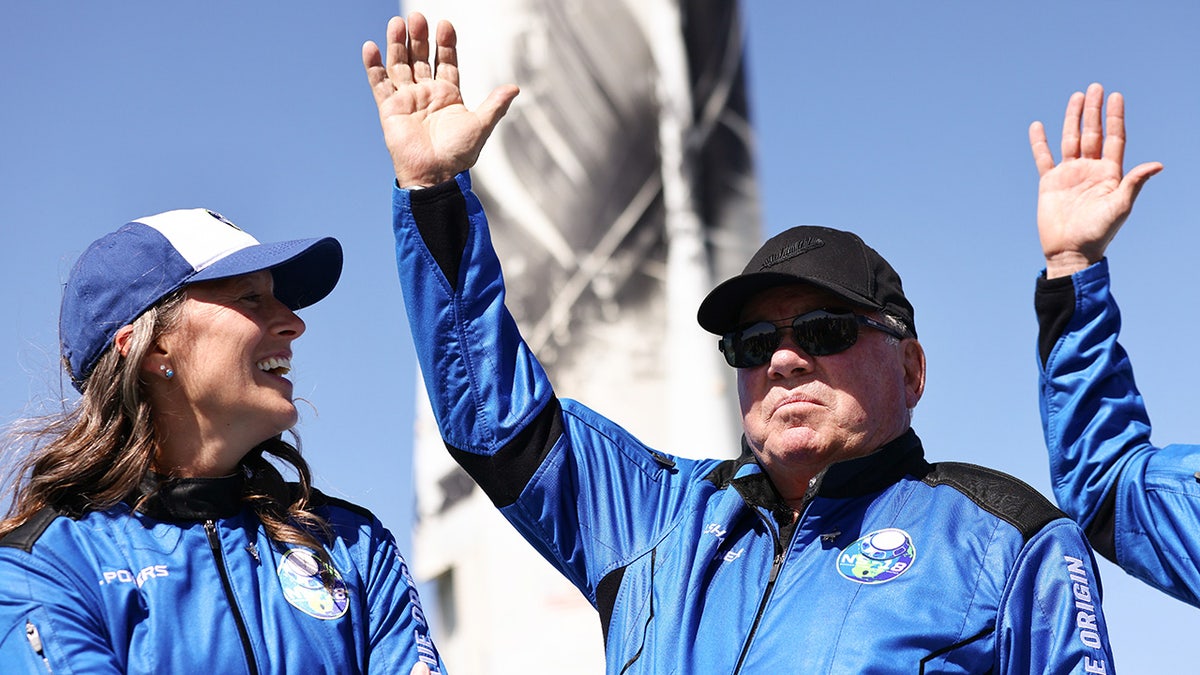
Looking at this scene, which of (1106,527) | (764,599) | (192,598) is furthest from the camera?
(1106,527)

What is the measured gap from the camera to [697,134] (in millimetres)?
12133

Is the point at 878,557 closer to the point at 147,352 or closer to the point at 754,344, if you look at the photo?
the point at 754,344

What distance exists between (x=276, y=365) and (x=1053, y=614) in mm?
2368

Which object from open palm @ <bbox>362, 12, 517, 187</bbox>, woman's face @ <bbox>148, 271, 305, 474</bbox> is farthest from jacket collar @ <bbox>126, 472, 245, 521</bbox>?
open palm @ <bbox>362, 12, 517, 187</bbox>

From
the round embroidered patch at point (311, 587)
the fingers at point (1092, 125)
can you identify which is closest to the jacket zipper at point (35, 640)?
the round embroidered patch at point (311, 587)

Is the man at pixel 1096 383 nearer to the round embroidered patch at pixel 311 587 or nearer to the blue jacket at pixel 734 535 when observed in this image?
the blue jacket at pixel 734 535

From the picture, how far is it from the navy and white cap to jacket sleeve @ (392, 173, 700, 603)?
40 centimetres

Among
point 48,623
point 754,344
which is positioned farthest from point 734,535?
point 48,623

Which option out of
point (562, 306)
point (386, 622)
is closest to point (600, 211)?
point (562, 306)

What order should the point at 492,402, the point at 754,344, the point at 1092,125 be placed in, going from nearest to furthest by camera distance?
the point at 754,344 < the point at 492,402 < the point at 1092,125

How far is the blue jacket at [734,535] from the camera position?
3.86 meters

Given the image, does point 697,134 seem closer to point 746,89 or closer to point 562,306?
point 746,89

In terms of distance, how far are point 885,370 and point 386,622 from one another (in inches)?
65.6

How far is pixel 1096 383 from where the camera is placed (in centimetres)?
493
